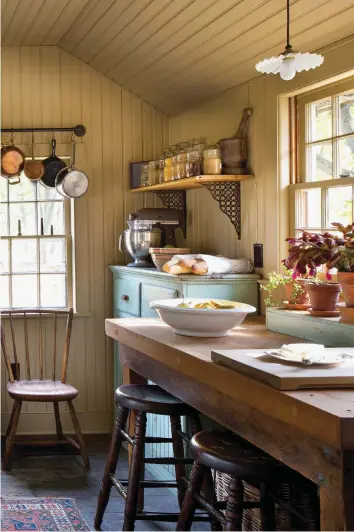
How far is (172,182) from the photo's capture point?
4.43 metres

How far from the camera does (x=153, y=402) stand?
3.17 meters

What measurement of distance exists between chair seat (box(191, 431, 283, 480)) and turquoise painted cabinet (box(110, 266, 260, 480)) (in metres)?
1.35

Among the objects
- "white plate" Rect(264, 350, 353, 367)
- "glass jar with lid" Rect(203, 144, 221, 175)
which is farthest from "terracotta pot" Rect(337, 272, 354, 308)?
"glass jar with lid" Rect(203, 144, 221, 175)

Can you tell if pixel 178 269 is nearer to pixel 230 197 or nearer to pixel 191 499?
pixel 230 197

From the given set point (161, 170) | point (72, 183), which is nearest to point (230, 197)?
point (161, 170)

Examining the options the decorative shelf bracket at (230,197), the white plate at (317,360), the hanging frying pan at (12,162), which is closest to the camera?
the white plate at (317,360)

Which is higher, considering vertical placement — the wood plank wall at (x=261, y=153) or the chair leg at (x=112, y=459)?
the wood plank wall at (x=261, y=153)

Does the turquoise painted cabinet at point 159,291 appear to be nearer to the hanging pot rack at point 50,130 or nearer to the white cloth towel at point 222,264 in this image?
the white cloth towel at point 222,264

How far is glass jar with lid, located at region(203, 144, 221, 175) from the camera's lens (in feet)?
13.3

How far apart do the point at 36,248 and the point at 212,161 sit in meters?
1.80

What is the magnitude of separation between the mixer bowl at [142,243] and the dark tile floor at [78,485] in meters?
1.25

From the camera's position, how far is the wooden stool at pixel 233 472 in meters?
2.28

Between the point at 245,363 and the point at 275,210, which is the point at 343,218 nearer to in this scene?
the point at 275,210

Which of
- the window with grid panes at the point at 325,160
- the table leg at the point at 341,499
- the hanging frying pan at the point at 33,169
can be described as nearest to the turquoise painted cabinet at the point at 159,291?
the window with grid panes at the point at 325,160
